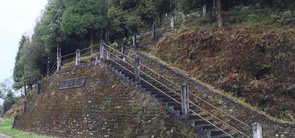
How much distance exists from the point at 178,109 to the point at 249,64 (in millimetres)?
3450

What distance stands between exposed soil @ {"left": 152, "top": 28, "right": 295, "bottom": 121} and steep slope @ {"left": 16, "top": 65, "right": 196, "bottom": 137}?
295 centimetres

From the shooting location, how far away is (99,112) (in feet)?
51.8

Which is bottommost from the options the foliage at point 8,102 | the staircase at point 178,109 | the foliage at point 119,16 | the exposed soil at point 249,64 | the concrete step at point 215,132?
the foliage at point 8,102

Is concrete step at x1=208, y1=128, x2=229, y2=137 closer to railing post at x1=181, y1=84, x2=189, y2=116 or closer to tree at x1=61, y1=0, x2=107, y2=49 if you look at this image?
railing post at x1=181, y1=84, x2=189, y2=116

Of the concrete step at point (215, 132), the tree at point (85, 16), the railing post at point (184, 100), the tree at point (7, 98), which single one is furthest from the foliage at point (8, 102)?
the concrete step at point (215, 132)

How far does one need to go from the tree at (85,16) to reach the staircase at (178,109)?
9086mm

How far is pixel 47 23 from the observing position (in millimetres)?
29531

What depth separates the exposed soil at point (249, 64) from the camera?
12.6 metres

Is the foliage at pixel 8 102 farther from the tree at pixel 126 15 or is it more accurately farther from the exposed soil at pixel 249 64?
the exposed soil at pixel 249 64

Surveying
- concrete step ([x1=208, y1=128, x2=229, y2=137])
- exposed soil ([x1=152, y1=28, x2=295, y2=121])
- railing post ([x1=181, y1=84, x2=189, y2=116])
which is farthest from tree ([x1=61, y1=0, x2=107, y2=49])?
concrete step ([x1=208, y1=128, x2=229, y2=137])

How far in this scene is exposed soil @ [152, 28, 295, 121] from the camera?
1257 centimetres

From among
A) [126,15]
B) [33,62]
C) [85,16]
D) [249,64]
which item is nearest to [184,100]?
[249,64]

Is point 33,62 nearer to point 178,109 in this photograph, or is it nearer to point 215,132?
point 178,109

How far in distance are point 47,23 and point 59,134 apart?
14.2m
